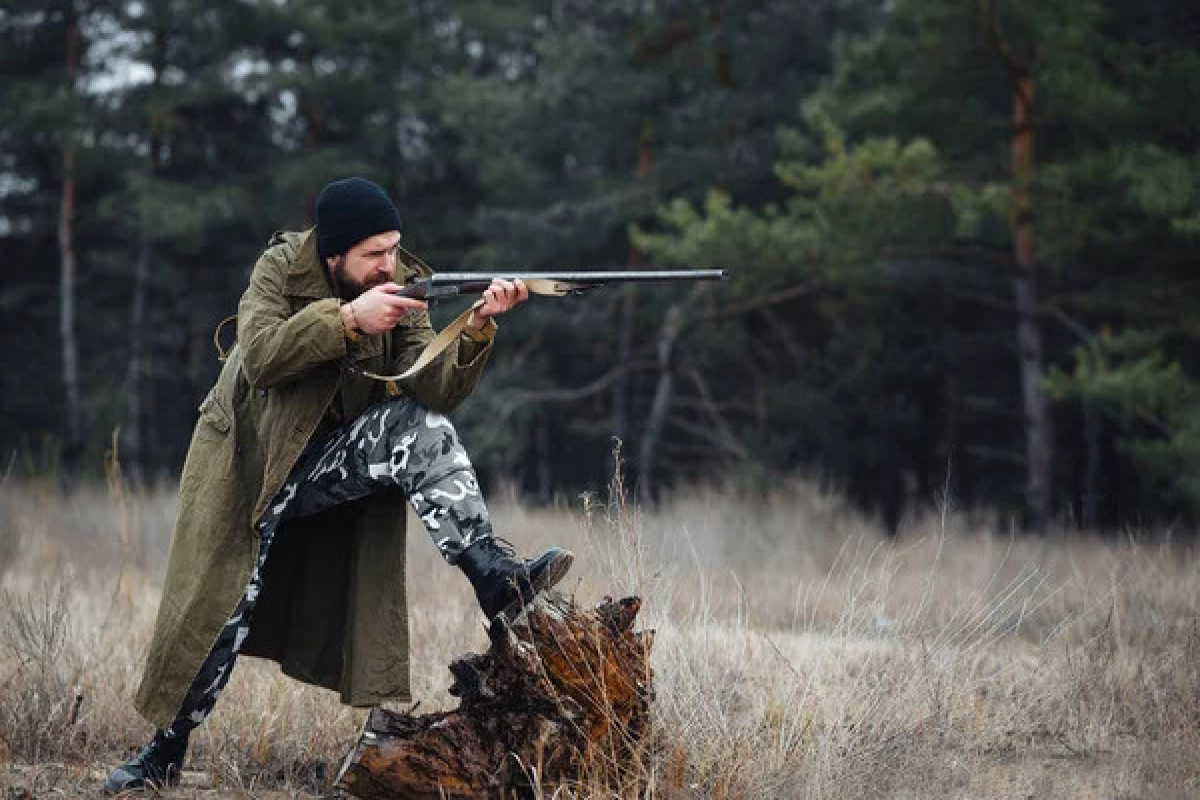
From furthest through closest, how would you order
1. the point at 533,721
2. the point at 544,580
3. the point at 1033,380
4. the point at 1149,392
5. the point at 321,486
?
the point at 1033,380, the point at 1149,392, the point at 321,486, the point at 533,721, the point at 544,580

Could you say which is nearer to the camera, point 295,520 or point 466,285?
point 466,285

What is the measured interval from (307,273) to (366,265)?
0.62ft

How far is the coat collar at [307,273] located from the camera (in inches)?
162

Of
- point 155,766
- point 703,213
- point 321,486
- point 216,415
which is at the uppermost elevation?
point 703,213

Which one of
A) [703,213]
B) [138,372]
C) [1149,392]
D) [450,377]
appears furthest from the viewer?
[138,372]

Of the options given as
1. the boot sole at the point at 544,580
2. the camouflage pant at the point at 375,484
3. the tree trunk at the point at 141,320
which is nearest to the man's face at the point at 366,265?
the camouflage pant at the point at 375,484

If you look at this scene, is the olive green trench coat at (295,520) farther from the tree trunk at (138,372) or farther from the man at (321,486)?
the tree trunk at (138,372)

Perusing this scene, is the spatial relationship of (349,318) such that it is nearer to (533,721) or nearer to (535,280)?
(535,280)

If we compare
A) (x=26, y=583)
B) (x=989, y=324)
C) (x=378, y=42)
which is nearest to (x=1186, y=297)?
(x=989, y=324)

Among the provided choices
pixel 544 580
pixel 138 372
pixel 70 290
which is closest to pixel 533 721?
pixel 544 580

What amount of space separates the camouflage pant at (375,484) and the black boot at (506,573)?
44mm

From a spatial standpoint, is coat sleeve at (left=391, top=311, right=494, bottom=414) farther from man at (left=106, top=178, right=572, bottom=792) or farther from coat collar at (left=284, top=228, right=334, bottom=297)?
coat collar at (left=284, top=228, right=334, bottom=297)

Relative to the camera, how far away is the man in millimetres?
3832

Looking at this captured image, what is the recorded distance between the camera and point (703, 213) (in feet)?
59.1
